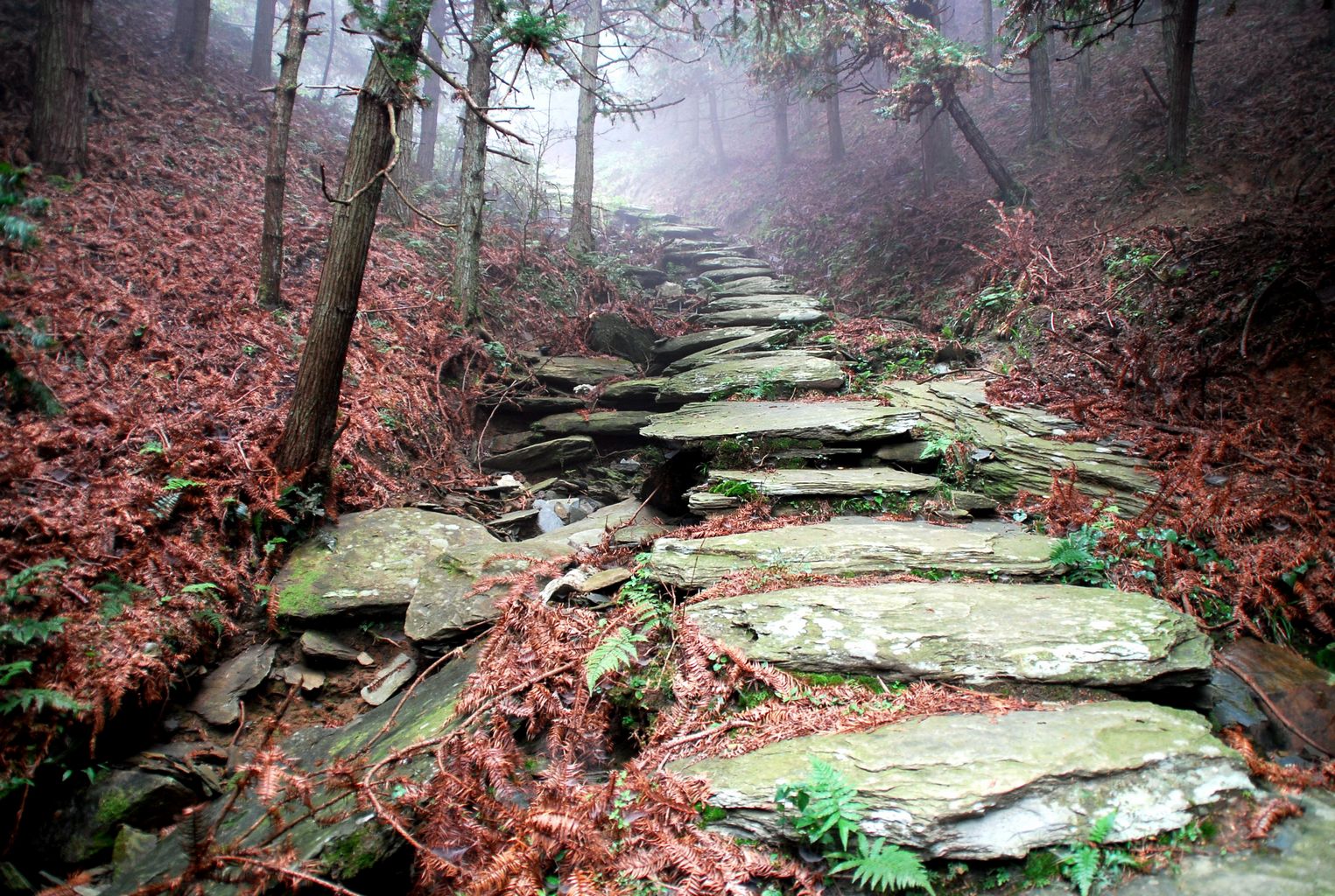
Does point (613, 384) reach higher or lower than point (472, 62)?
lower

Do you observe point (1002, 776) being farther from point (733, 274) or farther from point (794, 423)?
point (733, 274)

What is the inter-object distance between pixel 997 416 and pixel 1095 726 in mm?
4086

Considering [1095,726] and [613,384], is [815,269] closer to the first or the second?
[613,384]

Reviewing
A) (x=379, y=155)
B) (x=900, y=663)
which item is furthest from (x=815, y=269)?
(x=900, y=663)

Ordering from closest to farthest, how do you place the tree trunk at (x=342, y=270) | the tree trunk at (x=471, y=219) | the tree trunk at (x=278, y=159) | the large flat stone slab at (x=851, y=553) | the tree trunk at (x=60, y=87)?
the large flat stone slab at (x=851, y=553)
the tree trunk at (x=342, y=270)
the tree trunk at (x=278, y=159)
the tree trunk at (x=60, y=87)
the tree trunk at (x=471, y=219)

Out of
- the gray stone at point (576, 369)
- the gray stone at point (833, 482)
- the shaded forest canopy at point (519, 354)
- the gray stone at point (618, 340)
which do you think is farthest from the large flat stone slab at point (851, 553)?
the gray stone at point (618, 340)

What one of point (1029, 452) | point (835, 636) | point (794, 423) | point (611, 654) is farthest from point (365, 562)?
point (1029, 452)

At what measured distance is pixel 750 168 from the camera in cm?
2806

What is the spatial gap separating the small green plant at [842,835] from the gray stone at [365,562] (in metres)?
3.57

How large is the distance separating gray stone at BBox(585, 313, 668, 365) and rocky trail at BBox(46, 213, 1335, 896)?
11.8 ft

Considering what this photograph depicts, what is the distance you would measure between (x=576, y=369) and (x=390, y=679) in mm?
6018

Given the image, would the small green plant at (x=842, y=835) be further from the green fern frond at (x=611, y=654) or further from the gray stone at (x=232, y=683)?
the gray stone at (x=232, y=683)

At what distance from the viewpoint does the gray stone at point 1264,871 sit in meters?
1.86

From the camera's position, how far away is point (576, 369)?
9.69m
